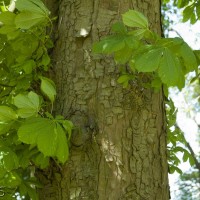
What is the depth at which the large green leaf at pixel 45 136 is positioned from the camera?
1107 millimetres

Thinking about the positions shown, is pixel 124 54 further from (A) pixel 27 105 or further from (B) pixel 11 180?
(B) pixel 11 180

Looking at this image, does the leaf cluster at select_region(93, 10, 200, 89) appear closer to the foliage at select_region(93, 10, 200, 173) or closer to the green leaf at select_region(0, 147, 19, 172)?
the foliage at select_region(93, 10, 200, 173)

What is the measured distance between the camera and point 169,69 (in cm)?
105

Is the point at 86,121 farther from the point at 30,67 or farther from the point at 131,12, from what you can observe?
the point at 131,12

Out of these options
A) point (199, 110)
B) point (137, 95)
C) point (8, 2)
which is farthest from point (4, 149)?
point (199, 110)

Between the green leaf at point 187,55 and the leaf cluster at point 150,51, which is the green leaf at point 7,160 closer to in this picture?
the leaf cluster at point 150,51

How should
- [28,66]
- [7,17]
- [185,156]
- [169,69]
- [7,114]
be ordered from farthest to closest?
[185,156] → [28,66] → [7,17] → [7,114] → [169,69]

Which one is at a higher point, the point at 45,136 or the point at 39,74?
the point at 39,74

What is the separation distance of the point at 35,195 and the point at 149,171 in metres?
0.44

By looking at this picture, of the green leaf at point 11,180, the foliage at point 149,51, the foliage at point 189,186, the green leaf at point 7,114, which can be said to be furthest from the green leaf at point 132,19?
the foliage at point 189,186

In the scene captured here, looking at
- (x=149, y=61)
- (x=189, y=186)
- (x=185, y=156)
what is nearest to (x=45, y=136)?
(x=149, y=61)

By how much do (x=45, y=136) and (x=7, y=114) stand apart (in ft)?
0.70

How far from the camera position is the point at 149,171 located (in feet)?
4.66

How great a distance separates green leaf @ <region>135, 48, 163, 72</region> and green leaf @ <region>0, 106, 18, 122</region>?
44 cm
